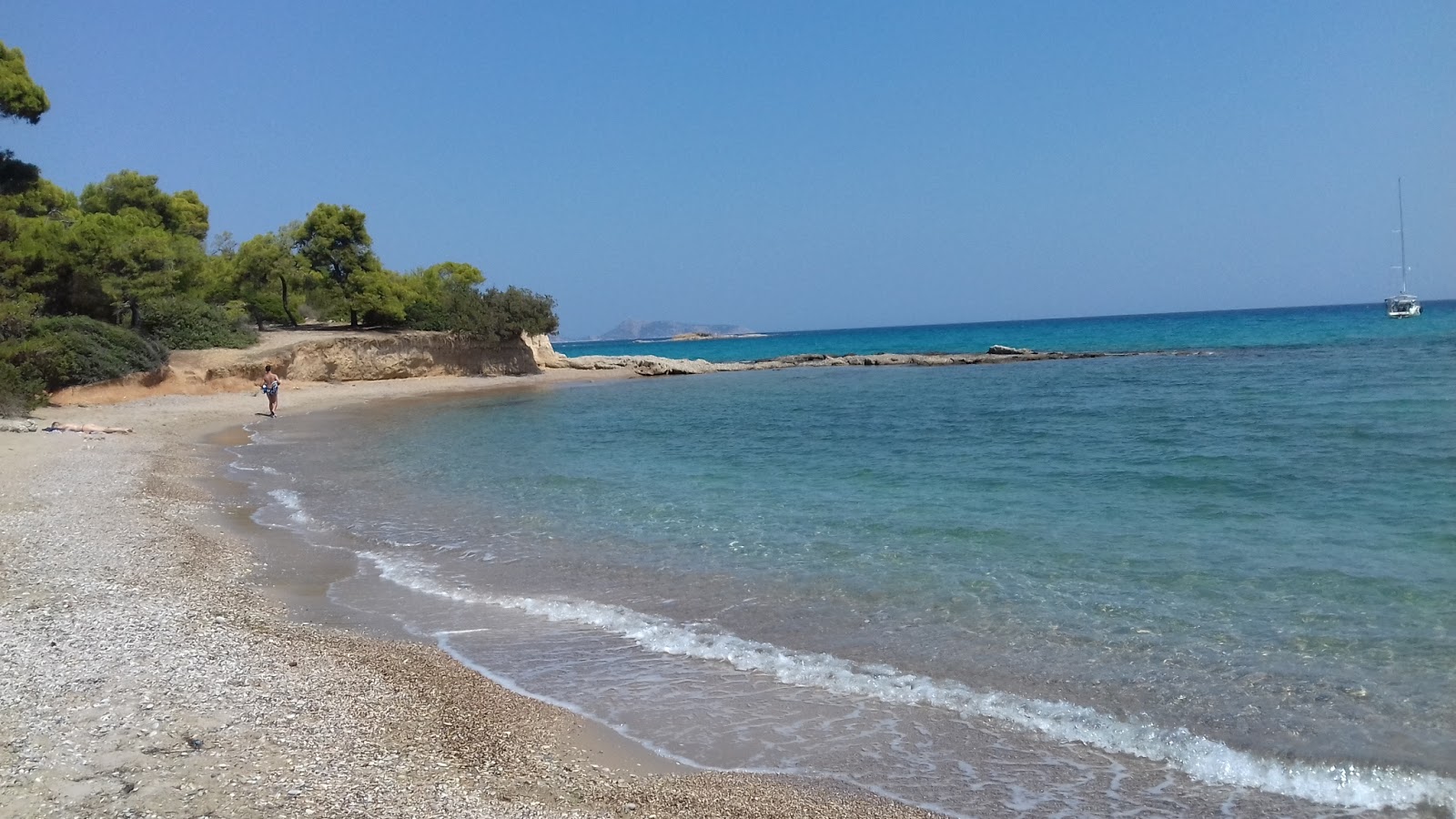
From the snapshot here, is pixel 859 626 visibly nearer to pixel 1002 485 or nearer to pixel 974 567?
pixel 974 567

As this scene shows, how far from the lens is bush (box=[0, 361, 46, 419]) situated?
22.7 m

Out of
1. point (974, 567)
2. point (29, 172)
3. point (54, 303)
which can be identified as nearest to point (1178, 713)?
point (974, 567)

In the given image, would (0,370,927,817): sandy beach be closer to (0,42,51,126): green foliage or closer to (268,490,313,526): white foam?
(268,490,313,526): white foam

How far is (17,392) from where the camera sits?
938 inches

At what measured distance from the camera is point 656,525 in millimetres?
12867

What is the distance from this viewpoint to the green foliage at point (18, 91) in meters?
30.0

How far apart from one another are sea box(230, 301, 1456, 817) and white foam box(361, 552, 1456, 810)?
0.03 metres

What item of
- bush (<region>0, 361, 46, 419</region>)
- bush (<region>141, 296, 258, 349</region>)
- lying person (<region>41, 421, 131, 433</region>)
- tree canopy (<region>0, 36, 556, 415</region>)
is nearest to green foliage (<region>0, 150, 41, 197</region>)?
tree canopy (<region>0, 36, 556, 415</region>)

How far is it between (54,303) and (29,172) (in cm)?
739

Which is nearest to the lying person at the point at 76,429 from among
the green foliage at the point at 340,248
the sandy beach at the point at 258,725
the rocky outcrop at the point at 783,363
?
the sandy beach at the point at 258,725

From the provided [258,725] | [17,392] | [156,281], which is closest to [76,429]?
[17,392]

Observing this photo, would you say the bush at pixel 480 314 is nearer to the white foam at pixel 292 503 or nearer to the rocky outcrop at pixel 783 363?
the rocky outcrop at pixel 783 363

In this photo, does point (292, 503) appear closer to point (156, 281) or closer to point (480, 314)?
point (156, 281)

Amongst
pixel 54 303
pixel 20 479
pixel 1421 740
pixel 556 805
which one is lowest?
pixel 1421 740
